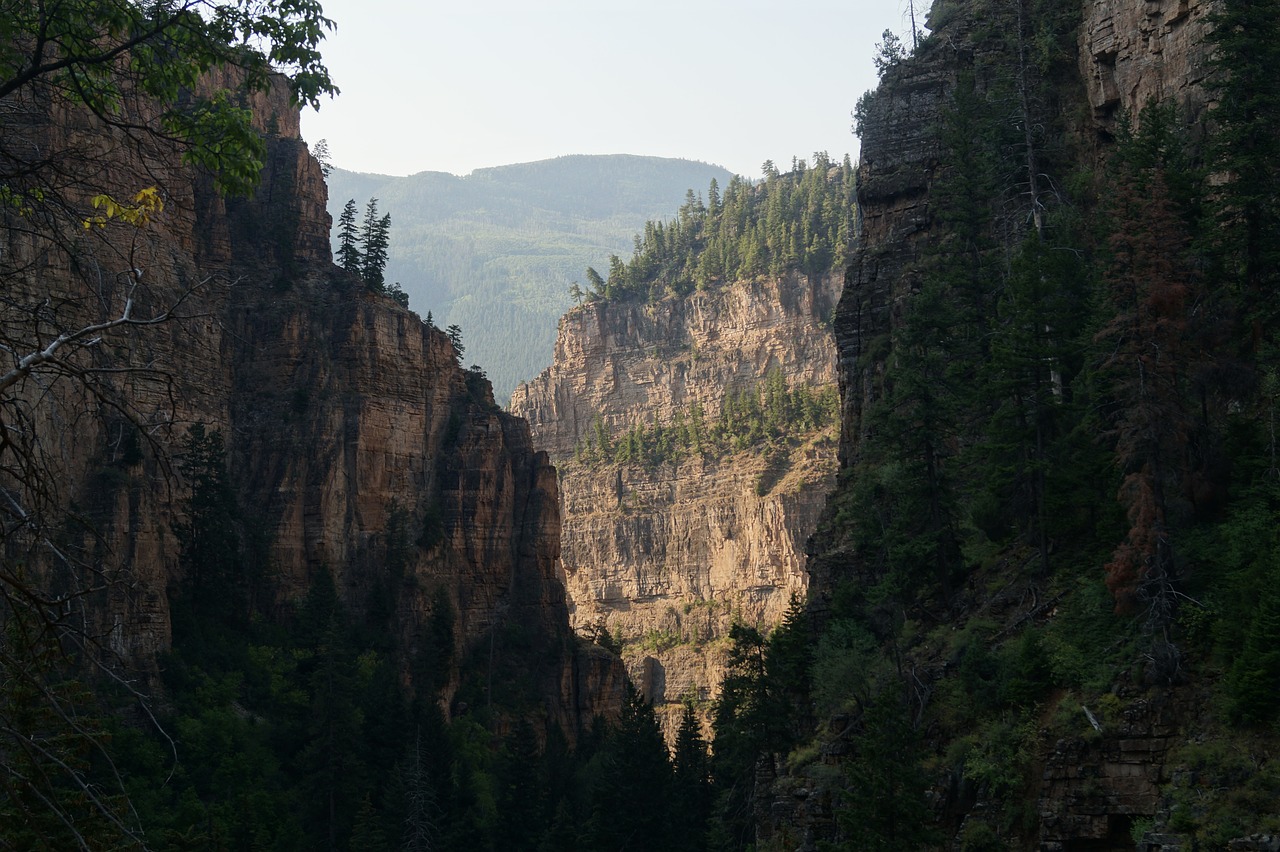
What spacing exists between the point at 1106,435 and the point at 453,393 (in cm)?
5716

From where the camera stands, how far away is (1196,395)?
116ft

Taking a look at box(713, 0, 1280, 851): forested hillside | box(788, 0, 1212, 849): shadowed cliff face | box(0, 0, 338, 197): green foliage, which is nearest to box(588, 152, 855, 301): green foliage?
box(788, 0, 1212, 849): shadowed cliff face

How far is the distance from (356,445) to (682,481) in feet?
247

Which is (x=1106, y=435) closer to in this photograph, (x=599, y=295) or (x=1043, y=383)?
(x=1043, y=383)

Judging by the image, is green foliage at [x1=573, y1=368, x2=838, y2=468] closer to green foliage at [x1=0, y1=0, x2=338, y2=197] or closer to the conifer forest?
the conifer forest

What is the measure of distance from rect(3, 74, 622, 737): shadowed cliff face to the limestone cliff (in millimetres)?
42456

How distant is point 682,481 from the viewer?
492 feet

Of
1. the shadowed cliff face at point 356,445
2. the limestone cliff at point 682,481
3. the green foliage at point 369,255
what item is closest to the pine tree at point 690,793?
the shadowed cliff face at point 356,445

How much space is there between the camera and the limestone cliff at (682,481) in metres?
138

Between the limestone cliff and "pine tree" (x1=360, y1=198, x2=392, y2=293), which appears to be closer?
"pine tree" (x1=360, y1=198, x2=392, y2=293)

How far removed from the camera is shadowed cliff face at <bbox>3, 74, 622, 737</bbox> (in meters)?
75.4

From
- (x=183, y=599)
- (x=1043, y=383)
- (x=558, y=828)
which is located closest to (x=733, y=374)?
(x=183, y=599)

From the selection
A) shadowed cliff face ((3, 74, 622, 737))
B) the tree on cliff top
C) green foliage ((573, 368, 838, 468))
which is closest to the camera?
the tree on cliff top

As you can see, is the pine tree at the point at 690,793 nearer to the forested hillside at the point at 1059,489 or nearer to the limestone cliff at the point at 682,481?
the forested hillside at the point at 1059,489
